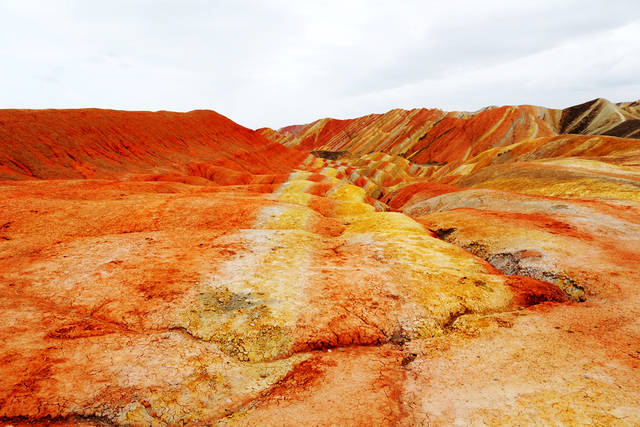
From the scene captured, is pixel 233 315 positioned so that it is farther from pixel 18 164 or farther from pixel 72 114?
pixel 72 114

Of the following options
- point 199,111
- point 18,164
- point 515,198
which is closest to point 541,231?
point 515,198

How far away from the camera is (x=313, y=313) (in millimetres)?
11469

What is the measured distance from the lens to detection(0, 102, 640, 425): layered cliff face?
7.50 m

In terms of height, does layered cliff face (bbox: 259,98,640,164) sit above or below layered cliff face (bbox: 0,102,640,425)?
above

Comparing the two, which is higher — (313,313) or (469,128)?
(469,128)

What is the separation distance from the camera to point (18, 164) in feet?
160

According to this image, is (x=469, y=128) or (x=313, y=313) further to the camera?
(x=469, y=128)

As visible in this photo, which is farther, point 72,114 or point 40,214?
point 72,114

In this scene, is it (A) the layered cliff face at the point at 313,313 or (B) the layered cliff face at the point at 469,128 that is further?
(B) the layered cliff face at the point at 469,128

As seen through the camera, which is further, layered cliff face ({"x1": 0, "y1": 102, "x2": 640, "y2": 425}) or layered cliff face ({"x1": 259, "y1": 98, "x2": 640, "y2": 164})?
layered cliff face ({"x1": 259, "y1": 98, "x2": 640, "y2": 164})

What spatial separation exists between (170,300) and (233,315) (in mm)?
2513

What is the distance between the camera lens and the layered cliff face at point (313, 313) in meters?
7.50

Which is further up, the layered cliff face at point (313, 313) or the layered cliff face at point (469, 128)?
the layered cliff face at point (469, 128)

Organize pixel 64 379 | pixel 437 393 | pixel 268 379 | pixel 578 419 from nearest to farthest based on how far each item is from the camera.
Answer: pixel 578 419
pixel 64 379
pixel 437 393
pixel 268 379
